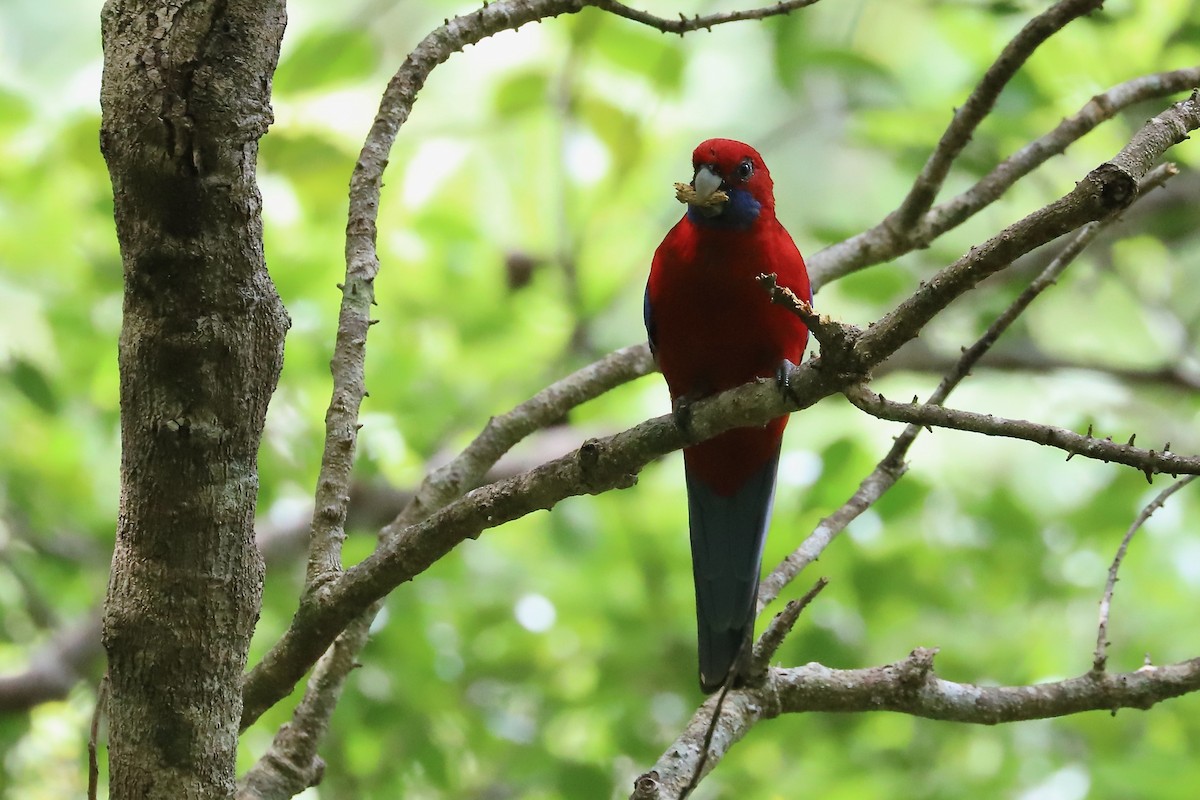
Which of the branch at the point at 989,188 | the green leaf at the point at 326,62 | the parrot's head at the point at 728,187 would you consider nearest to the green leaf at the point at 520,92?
the green leaf at the point at 326,62

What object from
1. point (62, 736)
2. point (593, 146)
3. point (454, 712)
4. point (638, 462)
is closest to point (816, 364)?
point (638, 462)

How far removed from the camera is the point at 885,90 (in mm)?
5355

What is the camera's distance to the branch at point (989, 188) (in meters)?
3.48

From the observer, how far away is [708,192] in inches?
131

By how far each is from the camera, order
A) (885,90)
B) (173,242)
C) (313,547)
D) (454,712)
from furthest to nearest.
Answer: (885,90) < (454,712) < (313,547) < (173,242)

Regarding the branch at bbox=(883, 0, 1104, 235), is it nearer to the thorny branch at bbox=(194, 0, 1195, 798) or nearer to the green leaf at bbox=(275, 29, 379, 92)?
the thorny branch at bbox=(194, 0, 1195, 798)

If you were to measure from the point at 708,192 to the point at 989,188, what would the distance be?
871 millimetres

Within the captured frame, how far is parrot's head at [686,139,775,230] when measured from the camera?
3.28m

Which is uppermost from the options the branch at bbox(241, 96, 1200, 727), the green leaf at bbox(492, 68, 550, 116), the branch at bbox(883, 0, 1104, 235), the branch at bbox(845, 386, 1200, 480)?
the green leaf at bbox(492, 68, 550, 116)

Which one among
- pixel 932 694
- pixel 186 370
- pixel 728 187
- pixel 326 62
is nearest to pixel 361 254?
pixel 186 370

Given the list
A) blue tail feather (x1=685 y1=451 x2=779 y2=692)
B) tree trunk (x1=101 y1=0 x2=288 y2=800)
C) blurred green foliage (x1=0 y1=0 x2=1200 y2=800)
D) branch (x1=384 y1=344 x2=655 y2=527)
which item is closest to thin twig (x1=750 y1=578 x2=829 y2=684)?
blue tail feather (x1=685 y1=451 x2=779 y2=692)

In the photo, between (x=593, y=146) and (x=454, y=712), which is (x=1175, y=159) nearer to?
(x=593, y=146)

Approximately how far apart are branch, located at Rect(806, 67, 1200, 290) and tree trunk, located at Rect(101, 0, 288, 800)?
2.04 m

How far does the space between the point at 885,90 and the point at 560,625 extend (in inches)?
113
